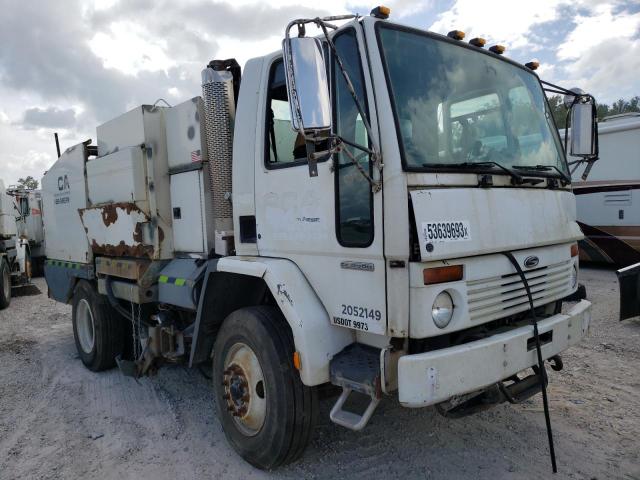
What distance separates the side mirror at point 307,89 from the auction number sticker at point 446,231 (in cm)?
70

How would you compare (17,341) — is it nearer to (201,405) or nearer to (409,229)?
(201,405)

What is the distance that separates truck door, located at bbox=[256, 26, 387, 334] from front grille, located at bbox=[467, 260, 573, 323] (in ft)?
1.81

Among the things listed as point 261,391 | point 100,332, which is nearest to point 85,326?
point 100,332

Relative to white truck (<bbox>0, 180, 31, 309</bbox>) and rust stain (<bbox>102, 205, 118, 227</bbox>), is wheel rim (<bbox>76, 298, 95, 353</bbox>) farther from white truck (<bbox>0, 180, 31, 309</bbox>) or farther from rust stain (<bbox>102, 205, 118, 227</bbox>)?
white truck (<bbox>0, 180, 31, 309</bbox>)

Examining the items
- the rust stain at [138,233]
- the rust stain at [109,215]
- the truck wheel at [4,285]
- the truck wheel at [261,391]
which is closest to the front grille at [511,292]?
the truck wheel at [261,391]

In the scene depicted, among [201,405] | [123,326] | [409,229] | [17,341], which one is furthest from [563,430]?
[17,341]

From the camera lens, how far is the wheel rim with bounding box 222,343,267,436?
3311 millimetres

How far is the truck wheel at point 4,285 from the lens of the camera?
1005cm

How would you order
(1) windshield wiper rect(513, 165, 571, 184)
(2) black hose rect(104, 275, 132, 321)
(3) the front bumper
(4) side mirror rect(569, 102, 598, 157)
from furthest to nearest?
(2) black hose rect(104, 275, 132, 321) < (4) side mirror rect(569, 102, 598, 157) < (1) windshield wiper rect(513, 165, 571, 184) < (3) the front bumper

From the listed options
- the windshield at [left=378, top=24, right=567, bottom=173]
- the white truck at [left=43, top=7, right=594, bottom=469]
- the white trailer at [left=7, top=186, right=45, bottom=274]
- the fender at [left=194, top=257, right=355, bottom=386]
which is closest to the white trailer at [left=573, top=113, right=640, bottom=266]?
the white truck at [left=43, top=7, right=594, bottom=469]

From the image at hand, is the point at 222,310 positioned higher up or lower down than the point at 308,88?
lower down

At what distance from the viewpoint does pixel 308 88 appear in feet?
7.86

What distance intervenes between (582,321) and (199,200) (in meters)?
2.98

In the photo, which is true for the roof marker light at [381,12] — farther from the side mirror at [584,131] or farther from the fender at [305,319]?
the side mirror at [584,131]
